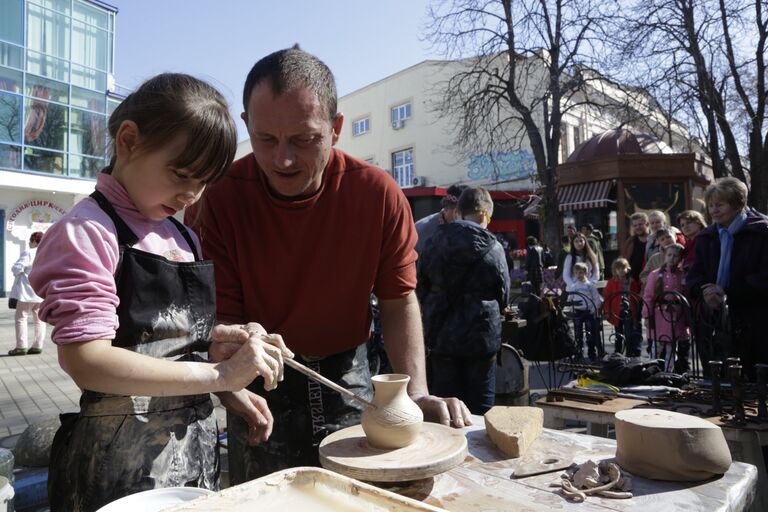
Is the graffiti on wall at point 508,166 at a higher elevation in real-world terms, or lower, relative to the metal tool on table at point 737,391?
higher

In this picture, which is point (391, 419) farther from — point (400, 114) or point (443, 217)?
point (400, 114)

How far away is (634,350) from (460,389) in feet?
6.47

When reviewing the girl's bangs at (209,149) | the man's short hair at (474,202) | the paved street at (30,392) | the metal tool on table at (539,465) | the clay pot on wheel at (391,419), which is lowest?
the paved street at (30,392)

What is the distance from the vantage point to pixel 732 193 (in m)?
4.26

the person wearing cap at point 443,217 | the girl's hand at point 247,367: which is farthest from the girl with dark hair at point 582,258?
the girl's hand at point 247,367

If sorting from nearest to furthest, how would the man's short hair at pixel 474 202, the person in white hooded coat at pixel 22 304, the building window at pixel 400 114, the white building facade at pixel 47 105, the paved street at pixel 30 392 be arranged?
the man's short hair at pixel 474 202, the paved street at pixel 30 392, the person in white hooded coat at pixel 22 304, the white building facade at pixel 47 105, the building window at pixel 400 114

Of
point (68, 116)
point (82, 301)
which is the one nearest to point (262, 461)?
point (82, 301)

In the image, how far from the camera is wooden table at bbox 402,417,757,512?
141cm

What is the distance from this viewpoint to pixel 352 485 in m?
1.02

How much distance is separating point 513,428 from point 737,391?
1546mm

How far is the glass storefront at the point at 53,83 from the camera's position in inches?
725

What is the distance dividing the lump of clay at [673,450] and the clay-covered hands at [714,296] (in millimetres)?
2733

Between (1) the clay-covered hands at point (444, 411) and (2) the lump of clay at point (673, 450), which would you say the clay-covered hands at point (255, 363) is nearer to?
(1) the clay-covered hands at point (444, 411)

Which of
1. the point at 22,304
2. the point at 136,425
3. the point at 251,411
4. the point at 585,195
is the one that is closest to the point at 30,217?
the point at 22,304
